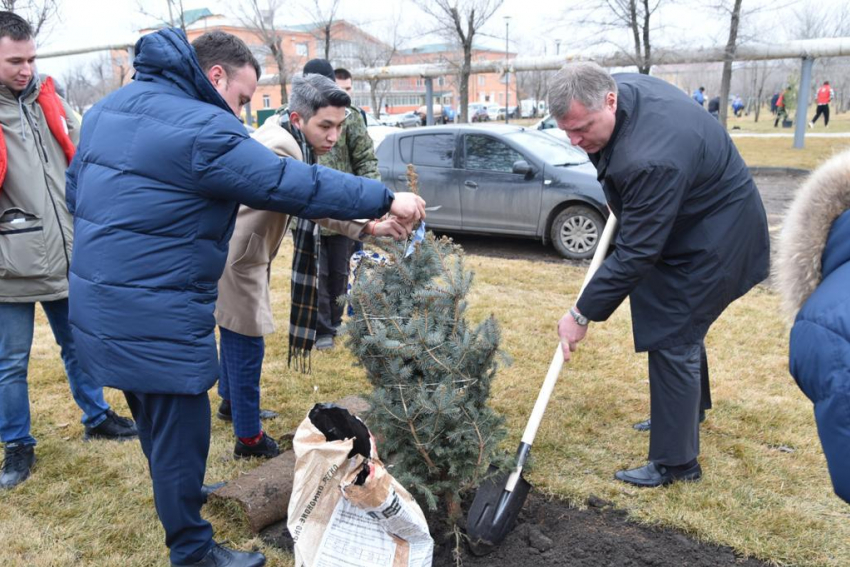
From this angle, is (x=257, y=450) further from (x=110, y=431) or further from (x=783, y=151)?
(x=783, y=151)

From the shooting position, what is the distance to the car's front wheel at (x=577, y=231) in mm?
7531

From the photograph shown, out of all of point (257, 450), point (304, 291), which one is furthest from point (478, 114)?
point (257, 450)

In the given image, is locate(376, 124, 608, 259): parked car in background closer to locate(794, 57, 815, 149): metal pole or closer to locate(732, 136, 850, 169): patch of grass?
locate(732, 136, 850, 169): patch of grass

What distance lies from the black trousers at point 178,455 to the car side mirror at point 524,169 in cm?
595

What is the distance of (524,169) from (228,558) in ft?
19.8

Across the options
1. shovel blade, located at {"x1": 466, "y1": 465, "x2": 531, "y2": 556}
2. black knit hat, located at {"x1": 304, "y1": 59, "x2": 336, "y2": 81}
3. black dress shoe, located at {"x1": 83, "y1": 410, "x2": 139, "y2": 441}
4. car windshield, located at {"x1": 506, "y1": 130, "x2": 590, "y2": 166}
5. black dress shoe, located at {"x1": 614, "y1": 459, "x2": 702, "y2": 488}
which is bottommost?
black dress shoe, located at {"x1": 83, "y1": 410, "x2": 139, "y2": 441}

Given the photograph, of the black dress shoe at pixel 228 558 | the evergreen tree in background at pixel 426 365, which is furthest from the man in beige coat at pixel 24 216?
the evergreen tree in background at pixel 426 365

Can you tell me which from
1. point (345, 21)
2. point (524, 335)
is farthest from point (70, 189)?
point (345, 21)

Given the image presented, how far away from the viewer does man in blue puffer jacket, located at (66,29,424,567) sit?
2.09 m

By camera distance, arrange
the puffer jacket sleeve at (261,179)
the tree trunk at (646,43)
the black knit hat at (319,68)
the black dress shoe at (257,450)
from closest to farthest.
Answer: the puffer jacket sleeve at (261,179), the black dress shoe at (257,450), the black knit hat at (319,68), the tree trunk at (646,43)

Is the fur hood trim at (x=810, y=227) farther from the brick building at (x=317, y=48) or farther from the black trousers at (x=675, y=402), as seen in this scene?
the brick building at (x=317, y=48)

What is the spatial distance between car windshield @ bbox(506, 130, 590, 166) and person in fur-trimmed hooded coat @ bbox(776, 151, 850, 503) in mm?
6506

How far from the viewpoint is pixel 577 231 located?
7.68 metres

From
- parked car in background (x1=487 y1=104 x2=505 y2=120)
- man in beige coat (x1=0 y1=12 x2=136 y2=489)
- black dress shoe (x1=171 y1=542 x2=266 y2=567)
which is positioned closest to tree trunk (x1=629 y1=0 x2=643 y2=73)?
man in beige coat (x1=0 y1=12 x2=136 y2=489)
